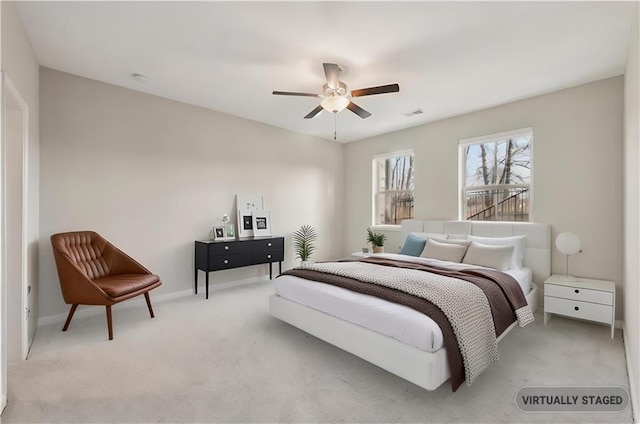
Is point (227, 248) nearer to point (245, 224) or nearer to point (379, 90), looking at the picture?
point (245, 224)

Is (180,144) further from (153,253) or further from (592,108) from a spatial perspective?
(592,108)

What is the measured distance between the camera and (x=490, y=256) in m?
3.53

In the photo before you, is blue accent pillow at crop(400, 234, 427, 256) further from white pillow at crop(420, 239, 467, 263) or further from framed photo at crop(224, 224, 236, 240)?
framed photo at crop(224, 224, 236, 240)

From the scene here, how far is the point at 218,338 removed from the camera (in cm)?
297

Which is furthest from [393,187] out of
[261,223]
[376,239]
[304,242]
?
[261,223]

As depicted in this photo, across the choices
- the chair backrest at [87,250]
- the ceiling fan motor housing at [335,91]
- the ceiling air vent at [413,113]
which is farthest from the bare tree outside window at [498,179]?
the chair backrest at [87,250]

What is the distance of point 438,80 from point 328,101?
1314mm

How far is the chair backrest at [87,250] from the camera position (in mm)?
3191

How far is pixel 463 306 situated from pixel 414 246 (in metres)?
2.13

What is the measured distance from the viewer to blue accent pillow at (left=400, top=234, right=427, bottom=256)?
171 inches

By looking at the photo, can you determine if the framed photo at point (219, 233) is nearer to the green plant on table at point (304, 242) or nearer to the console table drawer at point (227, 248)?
the console table drawer at point (227, 248)

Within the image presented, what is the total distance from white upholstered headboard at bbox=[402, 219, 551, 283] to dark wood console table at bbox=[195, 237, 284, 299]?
2.67 metres

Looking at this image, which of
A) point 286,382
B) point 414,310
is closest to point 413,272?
point 414,310

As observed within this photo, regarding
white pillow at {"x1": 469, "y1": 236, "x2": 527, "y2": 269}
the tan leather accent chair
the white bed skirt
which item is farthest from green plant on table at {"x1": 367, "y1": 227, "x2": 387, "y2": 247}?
the tan leather accent chair
